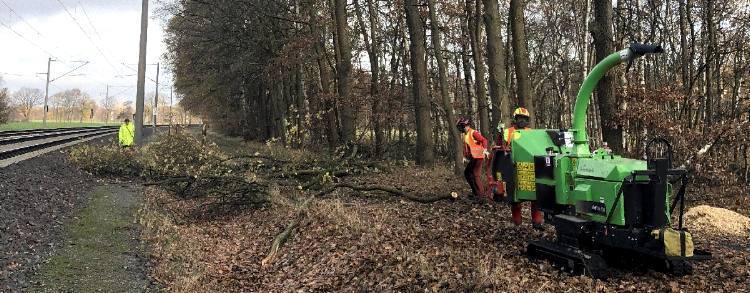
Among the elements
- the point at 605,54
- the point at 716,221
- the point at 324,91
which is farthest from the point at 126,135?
the point at 716,221

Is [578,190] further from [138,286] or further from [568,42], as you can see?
[568,42]

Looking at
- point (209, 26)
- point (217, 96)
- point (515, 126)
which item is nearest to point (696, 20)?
point (515, 126)

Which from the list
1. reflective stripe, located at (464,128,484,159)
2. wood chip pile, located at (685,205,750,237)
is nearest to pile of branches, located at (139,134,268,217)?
reflective stripe, located at (464,128,484,159)

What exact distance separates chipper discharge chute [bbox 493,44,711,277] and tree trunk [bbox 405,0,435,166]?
404 inches

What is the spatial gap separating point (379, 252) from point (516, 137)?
2748 millimetres

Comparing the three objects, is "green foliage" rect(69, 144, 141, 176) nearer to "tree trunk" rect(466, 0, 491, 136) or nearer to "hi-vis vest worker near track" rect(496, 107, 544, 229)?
"tree trunk" rect(466, 0, 491, 136)

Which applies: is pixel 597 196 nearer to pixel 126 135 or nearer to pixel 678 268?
pixel 678 268

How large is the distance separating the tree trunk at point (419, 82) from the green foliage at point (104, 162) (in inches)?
395

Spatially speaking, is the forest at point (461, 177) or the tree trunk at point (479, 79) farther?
the tree trunk at point (479, 79)

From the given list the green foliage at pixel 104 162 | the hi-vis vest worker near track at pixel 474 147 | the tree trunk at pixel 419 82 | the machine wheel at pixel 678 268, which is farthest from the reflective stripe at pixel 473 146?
the green foliage at pixel 104 162

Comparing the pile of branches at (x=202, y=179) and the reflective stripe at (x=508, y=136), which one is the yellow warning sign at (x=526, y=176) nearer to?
the reflective stripe at (x=508, y=136)

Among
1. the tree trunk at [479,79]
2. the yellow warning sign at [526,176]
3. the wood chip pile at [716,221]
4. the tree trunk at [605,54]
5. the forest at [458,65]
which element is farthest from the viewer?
the tree trunk at [479,79]

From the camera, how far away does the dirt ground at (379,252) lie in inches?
256

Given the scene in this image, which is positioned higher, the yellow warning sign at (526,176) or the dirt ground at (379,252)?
the yellow warning sign at (526,176)
